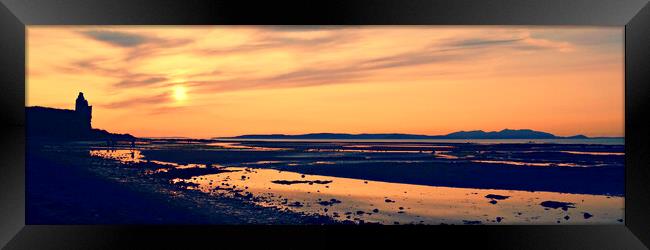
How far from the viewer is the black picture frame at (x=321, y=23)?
3025 mm

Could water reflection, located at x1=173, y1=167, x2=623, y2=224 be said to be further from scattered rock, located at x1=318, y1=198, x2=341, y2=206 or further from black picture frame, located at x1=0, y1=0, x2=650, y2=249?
black picture frame, located at x1=0, y1=0, x2=650, y2=249

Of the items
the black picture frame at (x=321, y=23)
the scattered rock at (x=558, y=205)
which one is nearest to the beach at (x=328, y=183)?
the scattered rock at (x=558, y=205)

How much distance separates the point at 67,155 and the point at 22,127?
17.1ft

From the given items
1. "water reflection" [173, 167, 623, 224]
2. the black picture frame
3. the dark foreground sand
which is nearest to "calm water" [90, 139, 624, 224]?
"water reflection" [173, 167, 623, 224]

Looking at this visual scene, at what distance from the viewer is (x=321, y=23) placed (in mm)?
3066

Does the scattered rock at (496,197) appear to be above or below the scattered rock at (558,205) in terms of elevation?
above

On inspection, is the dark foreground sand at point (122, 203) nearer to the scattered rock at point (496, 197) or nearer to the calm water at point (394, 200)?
the calm water at point (394, 200)

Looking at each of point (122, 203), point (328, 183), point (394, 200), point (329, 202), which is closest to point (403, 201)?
point (394, 200)

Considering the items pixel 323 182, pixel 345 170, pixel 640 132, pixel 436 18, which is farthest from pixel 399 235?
pixel 345 170

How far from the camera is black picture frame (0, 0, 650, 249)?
3025 millimetres

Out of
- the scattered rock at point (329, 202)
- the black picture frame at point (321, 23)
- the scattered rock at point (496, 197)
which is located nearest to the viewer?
the black picture frame at point (321, 23)

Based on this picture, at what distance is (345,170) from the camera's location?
6852mm

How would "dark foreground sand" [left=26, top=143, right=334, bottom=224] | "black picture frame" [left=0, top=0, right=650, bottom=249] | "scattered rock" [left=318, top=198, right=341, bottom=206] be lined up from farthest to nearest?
1. "scattered rock" [left=318, top=198, right=341, bottom=206]
2. "dark foreground sand" [left=26, top=143, right=334, bottom=224]
3. "black picture frame" [left=0, top=0, right=650, bottom=249]

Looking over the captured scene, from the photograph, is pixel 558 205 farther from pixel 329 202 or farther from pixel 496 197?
pixel 329 202
